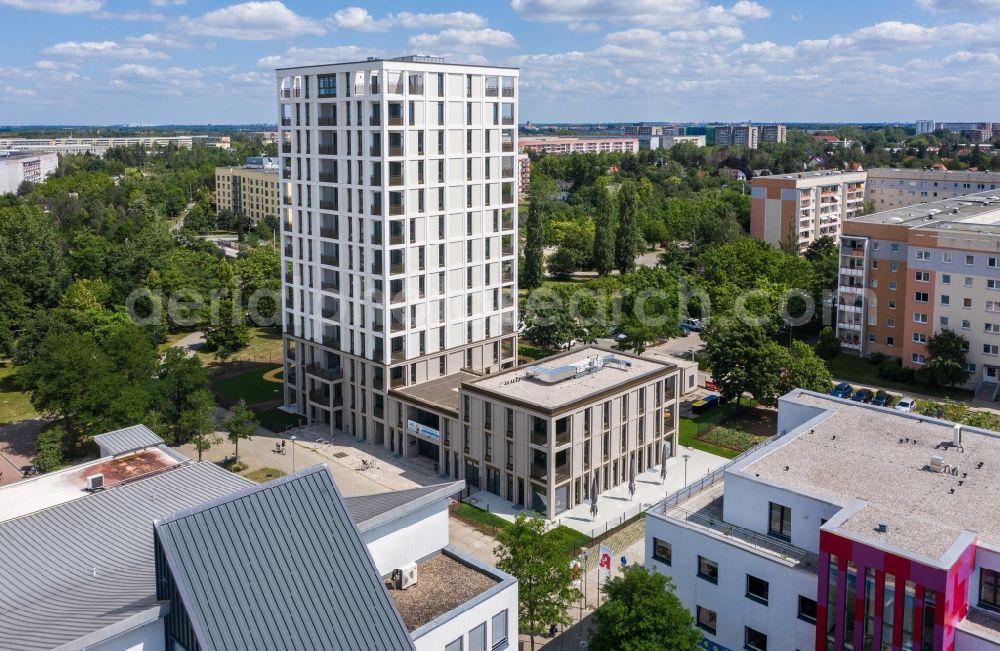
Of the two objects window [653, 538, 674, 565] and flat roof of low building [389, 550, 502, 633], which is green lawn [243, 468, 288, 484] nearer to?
window [653, 538, 674, 565]

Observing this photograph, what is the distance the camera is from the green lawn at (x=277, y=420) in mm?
52219

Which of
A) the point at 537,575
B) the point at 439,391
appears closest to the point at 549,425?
the point at 439,391

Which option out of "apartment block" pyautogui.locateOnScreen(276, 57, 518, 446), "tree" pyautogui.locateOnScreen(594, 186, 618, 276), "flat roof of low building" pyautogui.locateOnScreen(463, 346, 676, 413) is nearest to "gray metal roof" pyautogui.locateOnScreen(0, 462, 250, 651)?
"flat roof of low building" pyautogui.locateOnScreen(463, 346, 676, 413)

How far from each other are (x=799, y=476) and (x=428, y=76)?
98.5 feet

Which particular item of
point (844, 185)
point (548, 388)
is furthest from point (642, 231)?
point (548, 388)

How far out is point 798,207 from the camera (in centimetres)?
9825

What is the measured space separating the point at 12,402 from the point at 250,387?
628 inches

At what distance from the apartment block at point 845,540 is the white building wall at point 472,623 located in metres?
7.12

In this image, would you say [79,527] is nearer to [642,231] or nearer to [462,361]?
[462,361]

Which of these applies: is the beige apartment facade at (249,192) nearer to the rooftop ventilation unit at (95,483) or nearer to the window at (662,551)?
the rooftop ventilation unit at (95,483)

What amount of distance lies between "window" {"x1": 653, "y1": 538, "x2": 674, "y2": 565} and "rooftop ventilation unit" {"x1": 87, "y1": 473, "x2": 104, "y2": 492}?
18535 mm

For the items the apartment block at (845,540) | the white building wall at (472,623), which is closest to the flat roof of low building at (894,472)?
the apartment block at (845,540)

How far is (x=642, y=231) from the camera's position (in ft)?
373

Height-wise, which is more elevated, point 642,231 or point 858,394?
point 642,231
